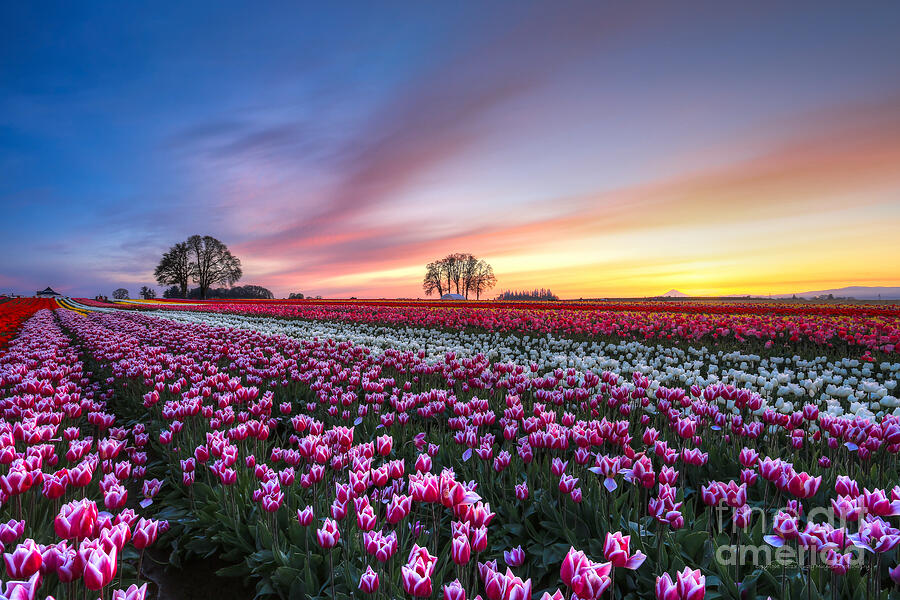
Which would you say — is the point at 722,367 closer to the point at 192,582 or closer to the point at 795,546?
the point at 795,546

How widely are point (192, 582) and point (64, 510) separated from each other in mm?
1811

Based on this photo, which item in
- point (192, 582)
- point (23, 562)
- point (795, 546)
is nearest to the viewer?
point (23, 562)

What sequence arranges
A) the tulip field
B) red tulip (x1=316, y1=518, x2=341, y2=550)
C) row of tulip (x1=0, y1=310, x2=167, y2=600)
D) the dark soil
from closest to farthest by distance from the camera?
row of tulip (x1=0, y1=310, x2=167, y2=600) → the tulip field → red tulip (x1=316, y1=518, x2=341, y2=550) → the dark soil

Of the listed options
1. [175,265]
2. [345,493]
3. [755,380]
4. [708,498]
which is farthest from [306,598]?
[175,265]

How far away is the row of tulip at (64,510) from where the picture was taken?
6.29 feet

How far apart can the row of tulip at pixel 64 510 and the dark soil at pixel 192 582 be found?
20 centimetres

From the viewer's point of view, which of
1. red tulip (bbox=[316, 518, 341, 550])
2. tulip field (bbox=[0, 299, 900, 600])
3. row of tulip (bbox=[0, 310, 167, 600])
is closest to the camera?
row of tulip (bbox=[0, 310, 167, 600])

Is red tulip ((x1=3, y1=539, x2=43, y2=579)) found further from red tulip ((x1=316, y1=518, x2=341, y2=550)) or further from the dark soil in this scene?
the dark soil

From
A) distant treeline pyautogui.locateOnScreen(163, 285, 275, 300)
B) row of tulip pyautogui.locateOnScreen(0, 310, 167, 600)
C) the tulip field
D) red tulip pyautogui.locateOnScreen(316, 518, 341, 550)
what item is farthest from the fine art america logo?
distant treeline pyautogui.locateOnScreen(163, 285, 275, 300)

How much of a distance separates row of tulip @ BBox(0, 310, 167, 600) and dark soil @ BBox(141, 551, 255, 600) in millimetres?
201

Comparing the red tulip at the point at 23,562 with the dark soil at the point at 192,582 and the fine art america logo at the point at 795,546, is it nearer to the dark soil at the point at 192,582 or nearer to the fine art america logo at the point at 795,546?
the dark soil at the point at 192,582

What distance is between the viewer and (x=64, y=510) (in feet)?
7.34

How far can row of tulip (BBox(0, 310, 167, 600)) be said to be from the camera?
6.29ft

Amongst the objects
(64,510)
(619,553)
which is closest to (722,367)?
(619,553)
